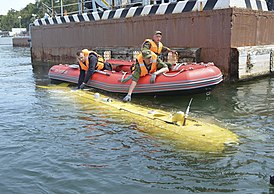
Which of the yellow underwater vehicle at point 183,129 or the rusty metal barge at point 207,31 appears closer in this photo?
the yellow underwater vehicle at point 183,129

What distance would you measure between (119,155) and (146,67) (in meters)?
3.69

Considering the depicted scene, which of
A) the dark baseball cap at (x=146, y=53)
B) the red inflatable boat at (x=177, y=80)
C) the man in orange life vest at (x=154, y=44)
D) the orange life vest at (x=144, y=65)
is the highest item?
the man in orange life vest at (x=154, y=44)

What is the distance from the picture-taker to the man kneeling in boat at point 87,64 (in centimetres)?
904

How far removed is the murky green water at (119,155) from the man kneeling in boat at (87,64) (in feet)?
5.67

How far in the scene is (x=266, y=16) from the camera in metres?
9.99

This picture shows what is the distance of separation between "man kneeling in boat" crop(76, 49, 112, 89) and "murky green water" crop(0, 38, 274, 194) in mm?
1729

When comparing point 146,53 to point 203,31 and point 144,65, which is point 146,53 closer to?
point 144,65

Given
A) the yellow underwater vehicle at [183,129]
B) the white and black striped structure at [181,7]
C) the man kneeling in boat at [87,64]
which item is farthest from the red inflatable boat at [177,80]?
the white and black striped structure at [181,7]

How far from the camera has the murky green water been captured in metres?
3.72

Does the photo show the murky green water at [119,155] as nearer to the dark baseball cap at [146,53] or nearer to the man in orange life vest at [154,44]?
the dark baseball cap at [146,53]

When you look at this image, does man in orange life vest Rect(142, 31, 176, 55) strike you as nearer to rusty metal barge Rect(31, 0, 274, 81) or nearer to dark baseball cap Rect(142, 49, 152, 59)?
dark baseball cap Rect(142, 49, 152, 59)

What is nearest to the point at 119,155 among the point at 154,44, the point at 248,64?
the point at 154,44

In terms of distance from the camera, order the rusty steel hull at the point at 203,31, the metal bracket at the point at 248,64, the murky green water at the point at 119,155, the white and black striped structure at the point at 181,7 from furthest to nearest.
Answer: the metal bracket at the point at 248,64 → the white and black striped structure at the point at 181,7 → the rusty steel hull at the point at 203,31 → the murky green water at the point at 119,155

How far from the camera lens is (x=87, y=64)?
912cm
